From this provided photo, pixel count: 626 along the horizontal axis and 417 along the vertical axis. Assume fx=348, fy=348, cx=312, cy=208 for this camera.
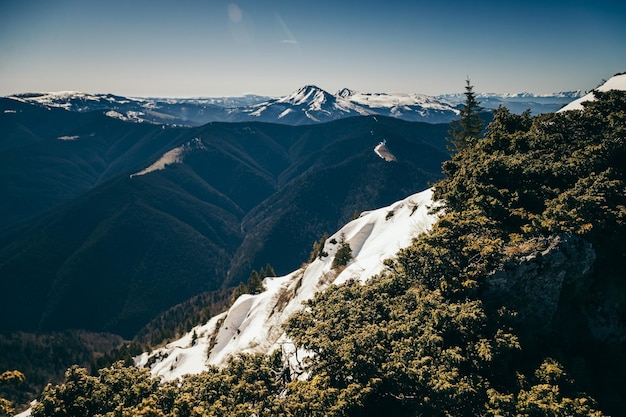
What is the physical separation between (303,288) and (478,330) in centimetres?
5408

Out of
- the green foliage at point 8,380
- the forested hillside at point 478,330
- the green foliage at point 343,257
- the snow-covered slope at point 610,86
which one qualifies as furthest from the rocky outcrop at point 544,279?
the snow-covered slope at point 610,86

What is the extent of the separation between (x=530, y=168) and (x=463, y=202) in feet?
24.4

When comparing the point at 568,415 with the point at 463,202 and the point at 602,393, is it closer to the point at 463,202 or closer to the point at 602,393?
the point at 602,393

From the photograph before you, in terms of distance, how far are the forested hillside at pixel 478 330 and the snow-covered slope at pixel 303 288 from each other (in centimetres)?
2062

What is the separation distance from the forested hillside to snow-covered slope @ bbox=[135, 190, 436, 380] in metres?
20.6

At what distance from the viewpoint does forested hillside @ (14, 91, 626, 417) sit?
2444cm

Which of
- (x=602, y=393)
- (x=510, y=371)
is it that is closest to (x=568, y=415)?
(x=510, y=371)

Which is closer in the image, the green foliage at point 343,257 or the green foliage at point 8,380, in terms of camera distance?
the green foliage at point 8,380

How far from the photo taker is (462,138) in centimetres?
8031

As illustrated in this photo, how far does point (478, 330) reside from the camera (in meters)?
26.9

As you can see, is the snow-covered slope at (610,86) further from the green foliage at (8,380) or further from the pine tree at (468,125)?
the green foliage at (8,380)

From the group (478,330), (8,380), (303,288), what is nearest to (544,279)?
(478,330)

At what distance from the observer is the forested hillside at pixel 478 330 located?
24.4 metres

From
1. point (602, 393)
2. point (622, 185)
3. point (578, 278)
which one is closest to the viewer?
point (602, 393)
